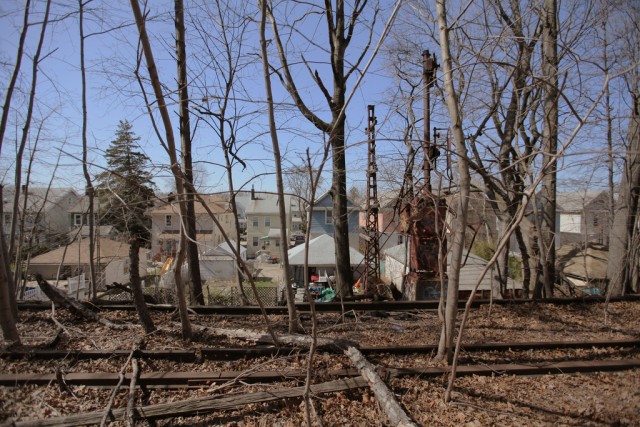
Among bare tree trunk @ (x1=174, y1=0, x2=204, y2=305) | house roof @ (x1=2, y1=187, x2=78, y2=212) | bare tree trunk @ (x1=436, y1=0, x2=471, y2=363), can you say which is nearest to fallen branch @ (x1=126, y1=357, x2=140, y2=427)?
bare tree trunk @ (x1=436, y1=0, x2=471, y2=363)

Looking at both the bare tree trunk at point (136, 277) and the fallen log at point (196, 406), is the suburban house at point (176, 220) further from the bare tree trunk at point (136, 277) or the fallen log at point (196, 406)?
the fallen log at point (196, 406)

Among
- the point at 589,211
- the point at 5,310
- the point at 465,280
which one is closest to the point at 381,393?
the point at 5,310

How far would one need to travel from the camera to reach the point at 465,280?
596 inches

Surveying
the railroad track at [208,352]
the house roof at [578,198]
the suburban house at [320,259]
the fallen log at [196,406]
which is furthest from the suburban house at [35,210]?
the house roof at [578,198]

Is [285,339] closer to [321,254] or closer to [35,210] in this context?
[35,210]

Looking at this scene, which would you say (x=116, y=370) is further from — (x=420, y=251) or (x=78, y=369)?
(x=420, y=251)

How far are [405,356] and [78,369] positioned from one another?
3.94 meters

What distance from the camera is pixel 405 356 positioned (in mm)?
4754

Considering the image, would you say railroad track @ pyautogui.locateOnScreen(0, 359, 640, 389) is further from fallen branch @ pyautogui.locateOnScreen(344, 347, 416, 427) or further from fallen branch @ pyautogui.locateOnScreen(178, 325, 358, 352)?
fallen branch @ pyautogui.locateOnScreen(178, 325, 358, 352)

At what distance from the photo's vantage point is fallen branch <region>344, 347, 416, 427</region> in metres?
3.23

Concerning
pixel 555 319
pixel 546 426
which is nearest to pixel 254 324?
pixel 546 426

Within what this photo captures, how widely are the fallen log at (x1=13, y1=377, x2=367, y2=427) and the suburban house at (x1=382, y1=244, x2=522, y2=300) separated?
2016mm

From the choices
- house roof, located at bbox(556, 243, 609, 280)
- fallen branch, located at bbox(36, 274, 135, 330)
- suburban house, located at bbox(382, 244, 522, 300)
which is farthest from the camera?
house roof, located at bbox(556, 243, 609, 280)

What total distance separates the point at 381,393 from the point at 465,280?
12.8 meters
